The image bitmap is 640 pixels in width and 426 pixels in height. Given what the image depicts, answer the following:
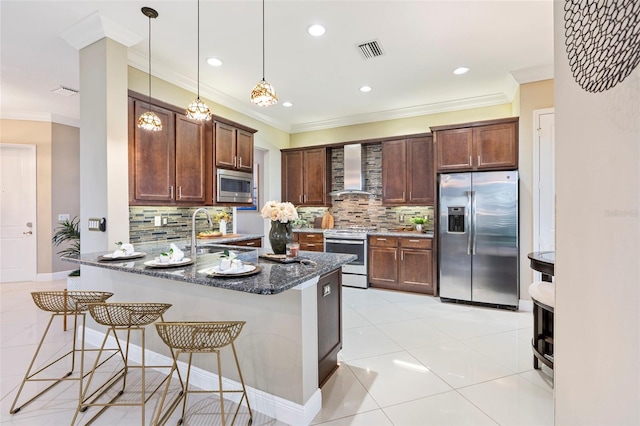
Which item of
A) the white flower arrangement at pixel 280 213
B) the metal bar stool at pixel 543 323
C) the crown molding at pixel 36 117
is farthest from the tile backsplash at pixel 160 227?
the metal bar stool at pixel 543 323

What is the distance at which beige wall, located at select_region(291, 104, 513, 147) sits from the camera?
15.3 feet

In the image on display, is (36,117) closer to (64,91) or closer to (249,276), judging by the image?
(64,91)

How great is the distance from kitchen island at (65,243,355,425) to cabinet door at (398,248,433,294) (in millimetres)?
2670

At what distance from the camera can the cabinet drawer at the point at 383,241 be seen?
4.78 m

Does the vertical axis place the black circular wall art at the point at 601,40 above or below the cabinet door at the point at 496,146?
below

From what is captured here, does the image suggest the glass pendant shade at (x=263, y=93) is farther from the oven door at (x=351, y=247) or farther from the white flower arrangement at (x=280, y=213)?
the oven door at (x=351, y=247)

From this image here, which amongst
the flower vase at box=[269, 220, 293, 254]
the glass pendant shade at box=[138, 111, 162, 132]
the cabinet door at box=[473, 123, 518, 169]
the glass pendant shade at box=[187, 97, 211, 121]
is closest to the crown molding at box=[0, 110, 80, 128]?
the glass pendant shade at box=[138, 111, 162, 132]

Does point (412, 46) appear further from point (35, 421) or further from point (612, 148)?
point (35, 421)

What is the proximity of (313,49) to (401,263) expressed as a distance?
3290 mm

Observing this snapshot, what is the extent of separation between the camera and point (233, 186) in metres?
4.38

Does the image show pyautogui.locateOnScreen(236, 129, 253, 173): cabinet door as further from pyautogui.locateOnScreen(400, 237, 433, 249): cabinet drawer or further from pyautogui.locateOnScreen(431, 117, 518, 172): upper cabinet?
pyautogui.locateOnScreen(431, 117, 518, 172): upper cabinet

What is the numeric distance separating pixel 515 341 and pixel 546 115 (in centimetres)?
283

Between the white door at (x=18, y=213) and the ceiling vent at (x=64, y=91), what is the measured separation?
5.73 ft

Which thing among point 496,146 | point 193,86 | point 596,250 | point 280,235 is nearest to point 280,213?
point 280,235
